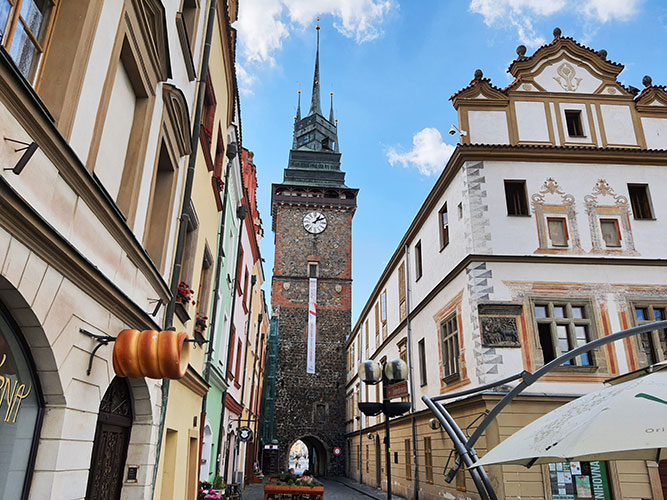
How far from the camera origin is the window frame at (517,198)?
44.5 feet

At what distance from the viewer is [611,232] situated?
13.5m

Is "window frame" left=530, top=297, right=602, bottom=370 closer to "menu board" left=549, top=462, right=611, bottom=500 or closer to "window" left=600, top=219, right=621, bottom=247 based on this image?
"window" left=600, top=219, right=621, bottom=247

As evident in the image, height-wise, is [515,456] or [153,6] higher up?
[153,6]

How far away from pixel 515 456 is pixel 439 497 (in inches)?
457

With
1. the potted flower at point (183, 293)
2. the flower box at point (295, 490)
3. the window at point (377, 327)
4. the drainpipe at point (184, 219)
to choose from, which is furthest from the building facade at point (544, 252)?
the window at point (377, 327)

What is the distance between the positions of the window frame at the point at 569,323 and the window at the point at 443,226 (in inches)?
134

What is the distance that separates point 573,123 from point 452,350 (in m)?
7.45

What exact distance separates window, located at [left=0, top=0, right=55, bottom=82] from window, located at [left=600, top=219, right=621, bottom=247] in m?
13.4

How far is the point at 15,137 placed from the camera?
2820mm

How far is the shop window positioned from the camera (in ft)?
10.4

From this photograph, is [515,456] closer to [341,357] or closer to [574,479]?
[574,479]

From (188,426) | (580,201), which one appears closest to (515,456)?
(188,426)

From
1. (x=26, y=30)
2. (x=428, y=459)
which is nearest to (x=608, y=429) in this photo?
(x=26, y=30)

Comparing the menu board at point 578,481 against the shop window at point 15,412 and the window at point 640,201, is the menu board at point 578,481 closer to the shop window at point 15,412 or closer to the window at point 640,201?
the window at point 640,201
